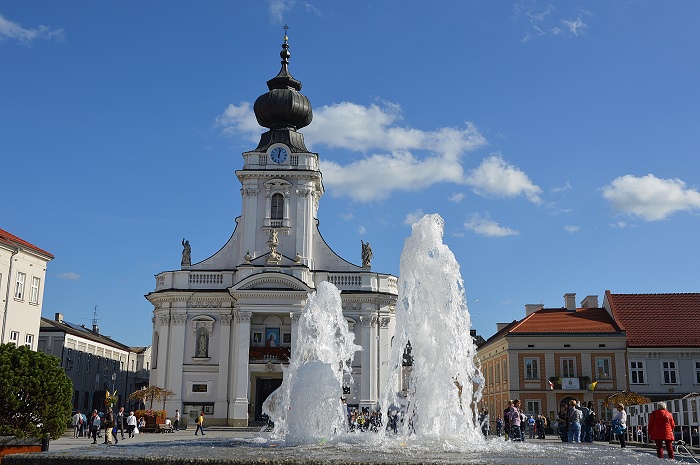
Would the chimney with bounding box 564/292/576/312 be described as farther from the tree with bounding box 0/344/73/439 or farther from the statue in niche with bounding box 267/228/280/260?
the tree with bounding box 0/344/73/439

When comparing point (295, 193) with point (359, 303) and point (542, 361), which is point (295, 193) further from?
point (542, 361)

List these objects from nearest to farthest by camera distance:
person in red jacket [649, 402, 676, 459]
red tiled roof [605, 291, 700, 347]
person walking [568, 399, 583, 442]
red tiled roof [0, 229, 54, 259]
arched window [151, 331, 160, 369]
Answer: person in red jacket [649, 402, 676, 459] < person walking [568, 399, 583, 442] < red tiled roof [0, 229, 54, 259] < red tiled roof [605, 291, 700, 347] < arched window [151, 331, 160, 369]

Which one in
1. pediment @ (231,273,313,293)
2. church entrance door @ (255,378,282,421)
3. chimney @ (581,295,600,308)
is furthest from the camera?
chimney @ (581,295,600,308)

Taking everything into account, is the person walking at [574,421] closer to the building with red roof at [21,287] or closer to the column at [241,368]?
the column at [241,368]

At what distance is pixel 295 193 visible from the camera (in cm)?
5200

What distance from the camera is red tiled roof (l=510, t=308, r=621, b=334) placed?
49.2 m

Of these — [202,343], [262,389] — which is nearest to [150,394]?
[202,343]

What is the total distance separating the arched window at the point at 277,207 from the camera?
51.9 m

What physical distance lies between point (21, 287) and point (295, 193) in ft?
64.1

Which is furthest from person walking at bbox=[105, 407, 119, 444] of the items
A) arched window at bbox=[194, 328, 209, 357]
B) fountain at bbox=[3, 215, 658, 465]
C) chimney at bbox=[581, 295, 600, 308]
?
chimney at bbox=[581, 295, 600, 308]

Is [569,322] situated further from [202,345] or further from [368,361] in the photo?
[202,345]

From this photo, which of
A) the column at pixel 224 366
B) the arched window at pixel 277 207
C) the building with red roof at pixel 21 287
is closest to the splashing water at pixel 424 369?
the building with red roof at pixel 21 287

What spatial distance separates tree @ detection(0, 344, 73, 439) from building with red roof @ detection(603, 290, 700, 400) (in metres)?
37.6

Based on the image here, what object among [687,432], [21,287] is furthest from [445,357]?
[21,287]
